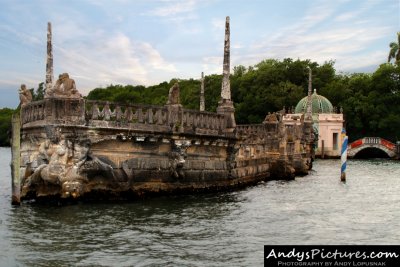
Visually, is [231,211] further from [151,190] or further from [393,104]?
[393,104]

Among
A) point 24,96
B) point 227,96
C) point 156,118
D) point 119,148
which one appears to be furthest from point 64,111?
point 227,96

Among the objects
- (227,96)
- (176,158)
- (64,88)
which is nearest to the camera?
(64,88)

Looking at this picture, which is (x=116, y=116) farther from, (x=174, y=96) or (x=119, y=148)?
(x=174, y=96)

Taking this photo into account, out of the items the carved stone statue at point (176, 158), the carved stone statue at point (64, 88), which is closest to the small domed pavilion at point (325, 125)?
the carved stone statue at point (176, 158)

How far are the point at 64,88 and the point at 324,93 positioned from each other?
2591 inches

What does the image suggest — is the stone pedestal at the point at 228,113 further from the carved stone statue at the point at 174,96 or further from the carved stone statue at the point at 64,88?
the carved stone statue at the point at 64,88

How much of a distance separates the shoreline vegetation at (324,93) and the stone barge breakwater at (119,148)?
171ft

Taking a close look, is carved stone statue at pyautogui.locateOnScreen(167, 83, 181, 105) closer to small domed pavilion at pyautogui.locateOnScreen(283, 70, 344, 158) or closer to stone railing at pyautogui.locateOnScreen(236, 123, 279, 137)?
stone railing at pyautogui.locateOnScreen(236, 123, 279, 137)

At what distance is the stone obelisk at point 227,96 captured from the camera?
26.5m

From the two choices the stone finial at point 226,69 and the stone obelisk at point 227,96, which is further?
the stone finial at point 226,69

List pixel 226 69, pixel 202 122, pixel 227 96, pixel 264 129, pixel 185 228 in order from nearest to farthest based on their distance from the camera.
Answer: pixel 185 228 → pixel 202 122 → pixel 227 96 → pixel 226 69 → pixel 264 129

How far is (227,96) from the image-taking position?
27016mm

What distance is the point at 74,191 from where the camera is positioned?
63.8 ft

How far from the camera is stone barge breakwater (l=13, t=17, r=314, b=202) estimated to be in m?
19.5
